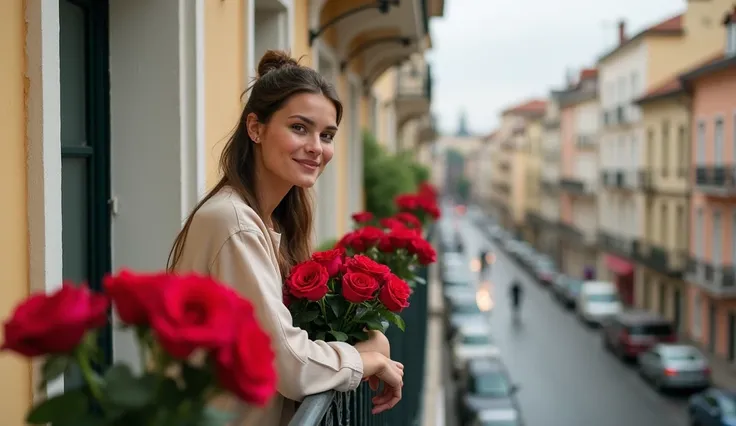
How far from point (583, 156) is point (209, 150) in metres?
54.3

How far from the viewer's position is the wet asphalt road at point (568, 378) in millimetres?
A: 23172

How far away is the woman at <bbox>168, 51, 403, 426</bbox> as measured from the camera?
2.36 metres

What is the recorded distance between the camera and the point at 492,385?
2091 cm

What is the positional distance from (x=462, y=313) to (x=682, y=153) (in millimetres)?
11626

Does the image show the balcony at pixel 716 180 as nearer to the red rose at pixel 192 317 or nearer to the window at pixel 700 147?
the window at pixel 700 147

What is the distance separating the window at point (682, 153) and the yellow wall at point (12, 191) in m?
35.4

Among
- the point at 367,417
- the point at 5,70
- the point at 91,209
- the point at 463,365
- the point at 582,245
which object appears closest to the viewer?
the point at 5,70

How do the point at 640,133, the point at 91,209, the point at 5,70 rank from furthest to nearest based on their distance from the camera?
the point at 640,133 < the point at 91,209 < the point at 5,70

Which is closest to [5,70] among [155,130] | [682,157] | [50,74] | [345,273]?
[50,74]

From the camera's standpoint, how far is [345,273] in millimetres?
2848

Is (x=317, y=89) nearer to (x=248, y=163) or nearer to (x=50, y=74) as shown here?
(x=248, y=163)

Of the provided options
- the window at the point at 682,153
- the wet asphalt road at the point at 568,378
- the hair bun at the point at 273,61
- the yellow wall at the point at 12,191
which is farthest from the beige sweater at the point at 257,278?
the window at the point at 682,153

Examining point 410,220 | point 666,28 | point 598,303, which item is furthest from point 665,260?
point 410,220

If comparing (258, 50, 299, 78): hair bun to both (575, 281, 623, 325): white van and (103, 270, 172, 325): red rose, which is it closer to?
(103, 270, 172, 325): red rose
